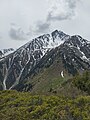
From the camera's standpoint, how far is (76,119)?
38375 millimetres

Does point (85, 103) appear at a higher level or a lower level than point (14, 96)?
lower

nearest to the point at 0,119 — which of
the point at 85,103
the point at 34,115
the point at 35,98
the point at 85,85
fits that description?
the point at 34,115

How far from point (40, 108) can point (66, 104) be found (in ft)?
12.0

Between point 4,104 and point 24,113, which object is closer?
point 24,113

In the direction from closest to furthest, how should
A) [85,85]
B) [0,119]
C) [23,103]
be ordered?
[0,119], [23,103], [85,85]

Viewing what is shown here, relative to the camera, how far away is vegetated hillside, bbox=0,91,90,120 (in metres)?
39.1

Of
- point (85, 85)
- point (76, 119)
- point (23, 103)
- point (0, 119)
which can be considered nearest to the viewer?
point (76, 119)

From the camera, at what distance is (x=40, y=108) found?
41.7 m

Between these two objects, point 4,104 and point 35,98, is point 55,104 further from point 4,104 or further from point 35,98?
point 4,104

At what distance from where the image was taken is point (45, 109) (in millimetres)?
41500

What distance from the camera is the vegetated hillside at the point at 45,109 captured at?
39.1 m

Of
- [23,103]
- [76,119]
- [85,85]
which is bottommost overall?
[76,119]

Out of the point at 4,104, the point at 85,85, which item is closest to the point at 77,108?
the point at 4,104

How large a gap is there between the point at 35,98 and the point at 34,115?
690 cm
